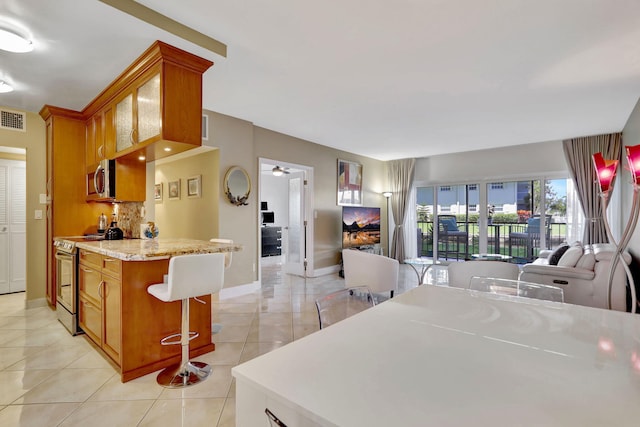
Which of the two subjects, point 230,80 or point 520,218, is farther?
point 520,218

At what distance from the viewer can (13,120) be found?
3.79 meters

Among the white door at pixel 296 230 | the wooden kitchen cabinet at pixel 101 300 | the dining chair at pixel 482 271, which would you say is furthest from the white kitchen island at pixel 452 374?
the white door at pixel 296 230

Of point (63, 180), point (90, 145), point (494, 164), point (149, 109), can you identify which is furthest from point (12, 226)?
point (494, 164)

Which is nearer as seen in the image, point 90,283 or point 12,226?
point 90,283

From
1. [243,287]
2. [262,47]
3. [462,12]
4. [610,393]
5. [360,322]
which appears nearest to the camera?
[610,393]

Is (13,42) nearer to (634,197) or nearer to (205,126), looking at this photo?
(205,126)

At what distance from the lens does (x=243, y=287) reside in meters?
4.49

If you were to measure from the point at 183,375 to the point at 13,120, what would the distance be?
3850mm

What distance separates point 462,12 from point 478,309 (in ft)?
6.30

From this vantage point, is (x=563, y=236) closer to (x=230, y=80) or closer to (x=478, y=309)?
(x=478, y=309)

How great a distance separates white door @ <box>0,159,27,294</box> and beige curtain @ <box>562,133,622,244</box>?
861 centimetres

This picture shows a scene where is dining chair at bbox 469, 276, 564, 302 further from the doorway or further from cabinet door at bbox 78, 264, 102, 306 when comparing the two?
the doorway

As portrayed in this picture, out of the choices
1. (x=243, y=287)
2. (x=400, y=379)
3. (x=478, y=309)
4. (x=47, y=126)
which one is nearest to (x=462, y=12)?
(x=478, y=309)

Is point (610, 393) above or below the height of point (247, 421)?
above
